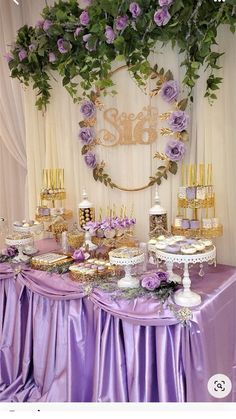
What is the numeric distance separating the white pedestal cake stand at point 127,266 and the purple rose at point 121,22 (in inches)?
44.6

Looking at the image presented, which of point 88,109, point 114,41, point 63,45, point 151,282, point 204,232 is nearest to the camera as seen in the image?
point 151,282

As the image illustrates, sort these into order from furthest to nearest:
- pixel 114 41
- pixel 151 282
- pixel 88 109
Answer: pixel 88 109
pixel 114 41
pixel 151 282

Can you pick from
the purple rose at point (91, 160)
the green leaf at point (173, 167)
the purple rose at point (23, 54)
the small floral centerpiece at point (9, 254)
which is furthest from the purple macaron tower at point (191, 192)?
the purple rose at point (23, 54)

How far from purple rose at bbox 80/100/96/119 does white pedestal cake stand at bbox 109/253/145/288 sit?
1044 millimetres

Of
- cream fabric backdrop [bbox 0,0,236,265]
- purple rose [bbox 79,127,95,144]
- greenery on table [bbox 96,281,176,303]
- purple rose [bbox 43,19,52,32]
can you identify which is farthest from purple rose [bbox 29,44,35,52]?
greenery on table [bbox 96,281,176,303]

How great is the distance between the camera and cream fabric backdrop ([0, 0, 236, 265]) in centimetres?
194

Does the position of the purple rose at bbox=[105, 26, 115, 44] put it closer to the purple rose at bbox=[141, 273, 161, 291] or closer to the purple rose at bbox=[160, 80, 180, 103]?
Answer: the purple rose at bbox=[160, 80, 180, 103]

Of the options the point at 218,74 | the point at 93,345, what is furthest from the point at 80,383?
the point at 218,74

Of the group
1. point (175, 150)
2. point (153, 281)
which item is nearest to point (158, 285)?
point (153, 281)

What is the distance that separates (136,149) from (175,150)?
10.8 inches

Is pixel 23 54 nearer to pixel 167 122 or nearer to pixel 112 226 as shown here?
pixel 167 122

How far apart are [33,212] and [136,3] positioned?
1.49 meters

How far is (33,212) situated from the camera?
8.75 feet

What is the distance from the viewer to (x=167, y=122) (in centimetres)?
205
